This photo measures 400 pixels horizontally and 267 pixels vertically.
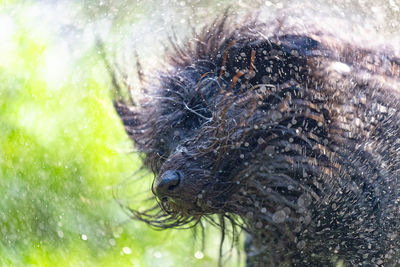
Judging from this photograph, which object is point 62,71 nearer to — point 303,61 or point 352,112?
point 303,61

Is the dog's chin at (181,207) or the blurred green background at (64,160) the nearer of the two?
the dog's chin at (181,207)

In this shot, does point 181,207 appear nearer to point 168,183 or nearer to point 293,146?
point 168,183

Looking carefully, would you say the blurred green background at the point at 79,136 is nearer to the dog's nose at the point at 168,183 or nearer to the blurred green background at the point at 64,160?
the blurred green background at the point at 64,160

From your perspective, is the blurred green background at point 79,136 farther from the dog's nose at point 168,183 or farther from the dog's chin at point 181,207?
the dog's nose at point 168,183

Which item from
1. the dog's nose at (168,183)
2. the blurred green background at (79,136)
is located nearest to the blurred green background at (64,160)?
the blurred green background at (79,136)

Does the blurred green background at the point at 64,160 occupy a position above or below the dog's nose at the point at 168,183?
below

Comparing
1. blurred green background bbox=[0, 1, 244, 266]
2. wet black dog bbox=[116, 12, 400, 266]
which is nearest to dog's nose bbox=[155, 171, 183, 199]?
wet black dog bbox=[116, 12, 400, 266]

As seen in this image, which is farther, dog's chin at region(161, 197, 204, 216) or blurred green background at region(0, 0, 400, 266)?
blurred green background at region(0, 0, 400, 266)

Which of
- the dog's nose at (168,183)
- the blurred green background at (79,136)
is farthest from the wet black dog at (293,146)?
the blurred green background at (79,136)

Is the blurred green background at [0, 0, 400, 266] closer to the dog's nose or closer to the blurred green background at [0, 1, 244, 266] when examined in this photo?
the blurred green background at [0, 1, 244, 266]
